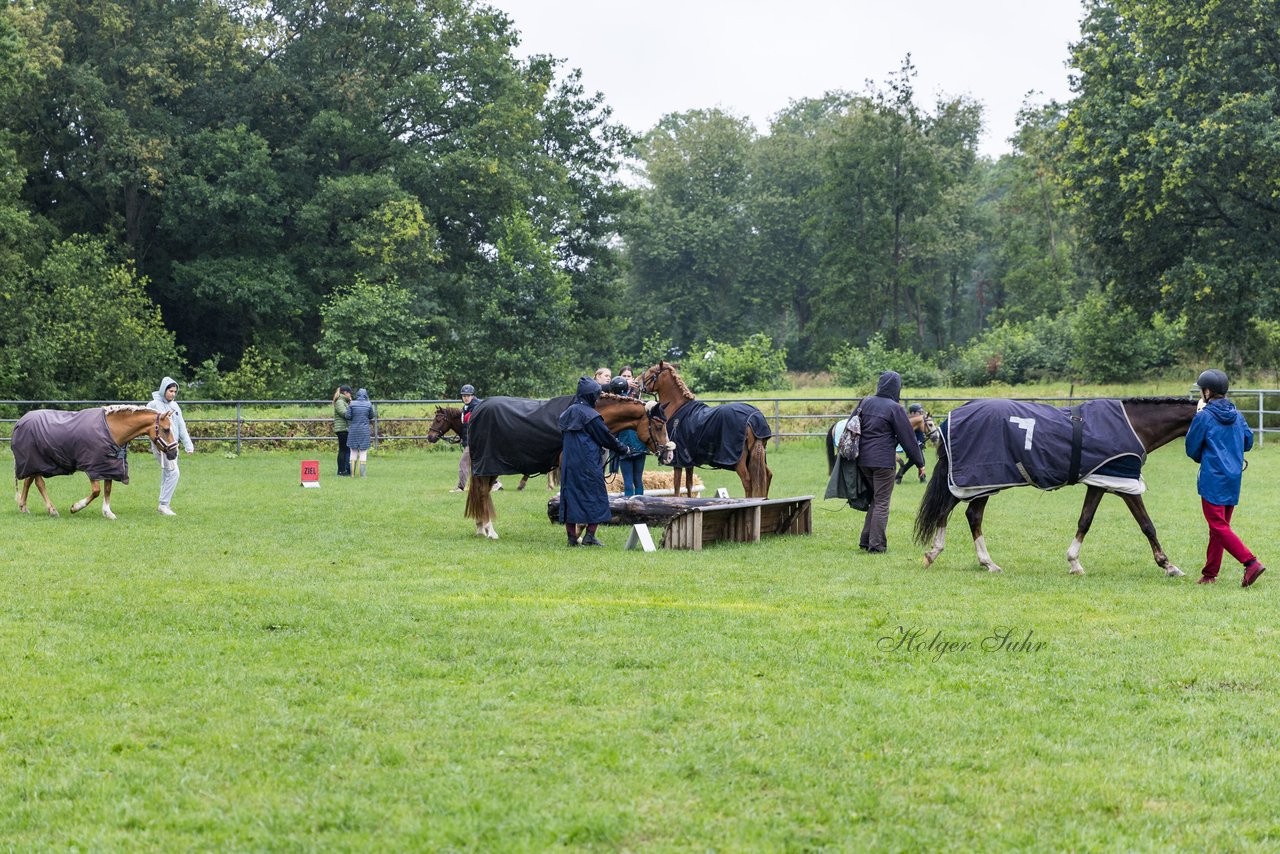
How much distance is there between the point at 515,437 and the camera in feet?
44.3

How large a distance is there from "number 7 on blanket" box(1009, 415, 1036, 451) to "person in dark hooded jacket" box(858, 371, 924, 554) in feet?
4.55

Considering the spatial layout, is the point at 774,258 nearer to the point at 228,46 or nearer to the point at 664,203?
the point at 664,203

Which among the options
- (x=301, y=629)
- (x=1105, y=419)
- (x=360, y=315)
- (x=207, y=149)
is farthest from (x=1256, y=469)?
(x=207, y=149)

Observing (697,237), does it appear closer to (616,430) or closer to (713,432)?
(713,432)

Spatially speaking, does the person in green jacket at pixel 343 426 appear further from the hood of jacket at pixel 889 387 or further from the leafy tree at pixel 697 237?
the leafy tree at pixel 697 237

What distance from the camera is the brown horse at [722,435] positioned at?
15375 millimetres

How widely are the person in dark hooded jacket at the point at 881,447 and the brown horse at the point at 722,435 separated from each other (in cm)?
290

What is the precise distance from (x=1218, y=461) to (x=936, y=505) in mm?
2459

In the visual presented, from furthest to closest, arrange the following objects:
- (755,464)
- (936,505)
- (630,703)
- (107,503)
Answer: (107,503), (755,464), (936,505), (630,703)

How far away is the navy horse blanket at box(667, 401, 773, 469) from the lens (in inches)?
604

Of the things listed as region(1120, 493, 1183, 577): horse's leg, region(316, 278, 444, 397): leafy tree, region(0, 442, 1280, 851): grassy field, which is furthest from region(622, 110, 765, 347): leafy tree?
region(0, 442, 1280, 851): grassy field

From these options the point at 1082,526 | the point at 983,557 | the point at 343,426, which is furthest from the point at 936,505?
the point at 343,426

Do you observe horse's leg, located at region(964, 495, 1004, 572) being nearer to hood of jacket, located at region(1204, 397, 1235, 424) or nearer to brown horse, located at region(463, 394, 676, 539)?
hood of jacket, located at region(1204, 397, 1235, 424)

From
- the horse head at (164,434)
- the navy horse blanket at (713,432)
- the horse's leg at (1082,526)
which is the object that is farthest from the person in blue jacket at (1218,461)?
the horse head at (164,434)
